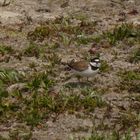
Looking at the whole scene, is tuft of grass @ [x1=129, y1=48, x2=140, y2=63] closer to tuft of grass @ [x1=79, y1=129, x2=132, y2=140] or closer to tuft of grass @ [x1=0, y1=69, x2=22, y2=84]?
tuft of grass @ [x1=0, y1=69, x2=22, y2=84]

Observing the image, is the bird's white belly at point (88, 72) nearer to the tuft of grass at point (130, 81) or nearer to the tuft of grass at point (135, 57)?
the tuft of grass at point (130, 81)

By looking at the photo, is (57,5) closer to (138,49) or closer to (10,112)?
(138,49)

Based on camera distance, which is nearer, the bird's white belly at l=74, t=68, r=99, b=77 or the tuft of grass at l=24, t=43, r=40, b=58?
the bird's white belly at l=74, t=68, r=99, b=77

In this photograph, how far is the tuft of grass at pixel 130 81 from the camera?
1372 cm

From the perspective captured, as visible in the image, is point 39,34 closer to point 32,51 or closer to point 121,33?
point 32,51

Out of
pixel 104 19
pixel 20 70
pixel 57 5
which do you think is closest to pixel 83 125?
pixel 20 70

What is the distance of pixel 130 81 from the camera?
14.1 m

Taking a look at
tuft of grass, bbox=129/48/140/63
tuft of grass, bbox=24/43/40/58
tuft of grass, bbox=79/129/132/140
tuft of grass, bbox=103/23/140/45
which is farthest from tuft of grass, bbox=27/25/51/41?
tuft of grass, bbox=79/129/132/140

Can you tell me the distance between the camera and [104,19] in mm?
18766

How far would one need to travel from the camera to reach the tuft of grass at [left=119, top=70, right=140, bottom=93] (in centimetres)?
1372

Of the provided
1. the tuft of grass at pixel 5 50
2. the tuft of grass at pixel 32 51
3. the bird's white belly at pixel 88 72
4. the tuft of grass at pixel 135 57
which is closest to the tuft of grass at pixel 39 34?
the tuft of grass at pixel 32 51

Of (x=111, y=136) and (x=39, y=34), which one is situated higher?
(x=111, y=136)

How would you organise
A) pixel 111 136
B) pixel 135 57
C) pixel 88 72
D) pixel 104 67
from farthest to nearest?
pixel 135 57 → pixel 104 67 → pixel 88 72 → pixel 111 136

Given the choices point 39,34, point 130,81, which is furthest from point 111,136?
point 39,34
